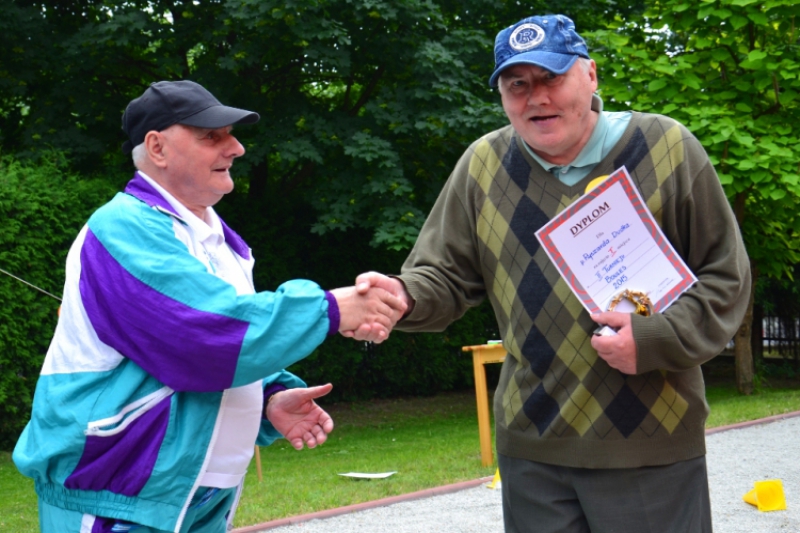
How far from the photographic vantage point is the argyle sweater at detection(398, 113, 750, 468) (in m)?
2.38

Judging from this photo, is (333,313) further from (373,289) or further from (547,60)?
(547,60)

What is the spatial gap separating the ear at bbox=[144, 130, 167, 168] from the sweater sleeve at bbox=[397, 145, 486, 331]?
792 mm

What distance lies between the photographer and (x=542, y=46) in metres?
2.46

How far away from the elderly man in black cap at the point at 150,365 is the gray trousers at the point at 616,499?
659 mm

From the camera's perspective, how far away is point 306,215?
14305 mm

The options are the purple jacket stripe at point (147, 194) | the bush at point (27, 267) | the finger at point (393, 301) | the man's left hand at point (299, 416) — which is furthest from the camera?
the bush at point (27, 267)

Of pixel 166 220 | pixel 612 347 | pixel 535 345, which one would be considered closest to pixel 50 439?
pixel 166 220

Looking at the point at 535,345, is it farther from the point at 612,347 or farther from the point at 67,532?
the point at 67,532

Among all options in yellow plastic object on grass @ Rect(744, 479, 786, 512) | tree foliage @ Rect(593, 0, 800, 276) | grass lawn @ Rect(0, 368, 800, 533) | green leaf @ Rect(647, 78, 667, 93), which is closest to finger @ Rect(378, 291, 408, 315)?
grass lawn @ Rect(0, 368, 800, 533)

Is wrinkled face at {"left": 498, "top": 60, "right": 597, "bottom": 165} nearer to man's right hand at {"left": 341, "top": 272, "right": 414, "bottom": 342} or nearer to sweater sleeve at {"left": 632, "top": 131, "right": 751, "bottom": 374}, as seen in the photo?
sweater sleeve at {"left": 632, "top": 131, "right": 751, "bottom": 374}

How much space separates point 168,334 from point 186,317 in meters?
0.06

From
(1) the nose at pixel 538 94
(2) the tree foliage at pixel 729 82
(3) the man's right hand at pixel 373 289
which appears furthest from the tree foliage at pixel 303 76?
(1) the nose at pixel 538 94

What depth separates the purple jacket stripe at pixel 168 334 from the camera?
2297 mm

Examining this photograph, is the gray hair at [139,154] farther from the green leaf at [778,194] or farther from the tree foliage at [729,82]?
the green leaf at [778,194]
